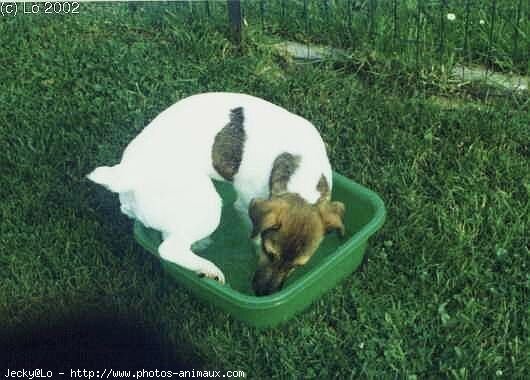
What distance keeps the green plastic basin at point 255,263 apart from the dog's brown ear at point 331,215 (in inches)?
6.1

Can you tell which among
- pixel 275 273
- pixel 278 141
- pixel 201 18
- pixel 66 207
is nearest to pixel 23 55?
pixel 201 18

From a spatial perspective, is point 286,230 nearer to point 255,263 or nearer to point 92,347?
point 255,263

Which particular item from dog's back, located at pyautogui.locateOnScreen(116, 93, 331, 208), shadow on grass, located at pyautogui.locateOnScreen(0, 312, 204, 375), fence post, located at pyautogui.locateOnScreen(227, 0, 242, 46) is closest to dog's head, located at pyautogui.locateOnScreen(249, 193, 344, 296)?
dog's back, located at pyautogui.locateOnScreen(116, 93, 331, 208)

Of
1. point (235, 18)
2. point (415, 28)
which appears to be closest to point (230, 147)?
point (235, 18)

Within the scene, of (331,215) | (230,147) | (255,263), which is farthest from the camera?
(255,263)

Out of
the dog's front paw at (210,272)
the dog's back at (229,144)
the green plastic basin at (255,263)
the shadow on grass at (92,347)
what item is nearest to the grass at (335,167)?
the shadow on grass at (92,347)

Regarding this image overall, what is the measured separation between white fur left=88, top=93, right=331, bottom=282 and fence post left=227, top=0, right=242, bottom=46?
177cm

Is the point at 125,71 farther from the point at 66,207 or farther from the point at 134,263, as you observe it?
the point at 134,263

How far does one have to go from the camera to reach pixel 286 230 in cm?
361

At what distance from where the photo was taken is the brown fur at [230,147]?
414 centimetres

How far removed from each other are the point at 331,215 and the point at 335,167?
1279 mm

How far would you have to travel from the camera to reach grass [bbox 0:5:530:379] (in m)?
3.92

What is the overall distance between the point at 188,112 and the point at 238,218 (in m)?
0.79

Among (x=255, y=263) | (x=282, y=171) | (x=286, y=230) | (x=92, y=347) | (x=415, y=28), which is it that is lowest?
(x=92, y=347)
